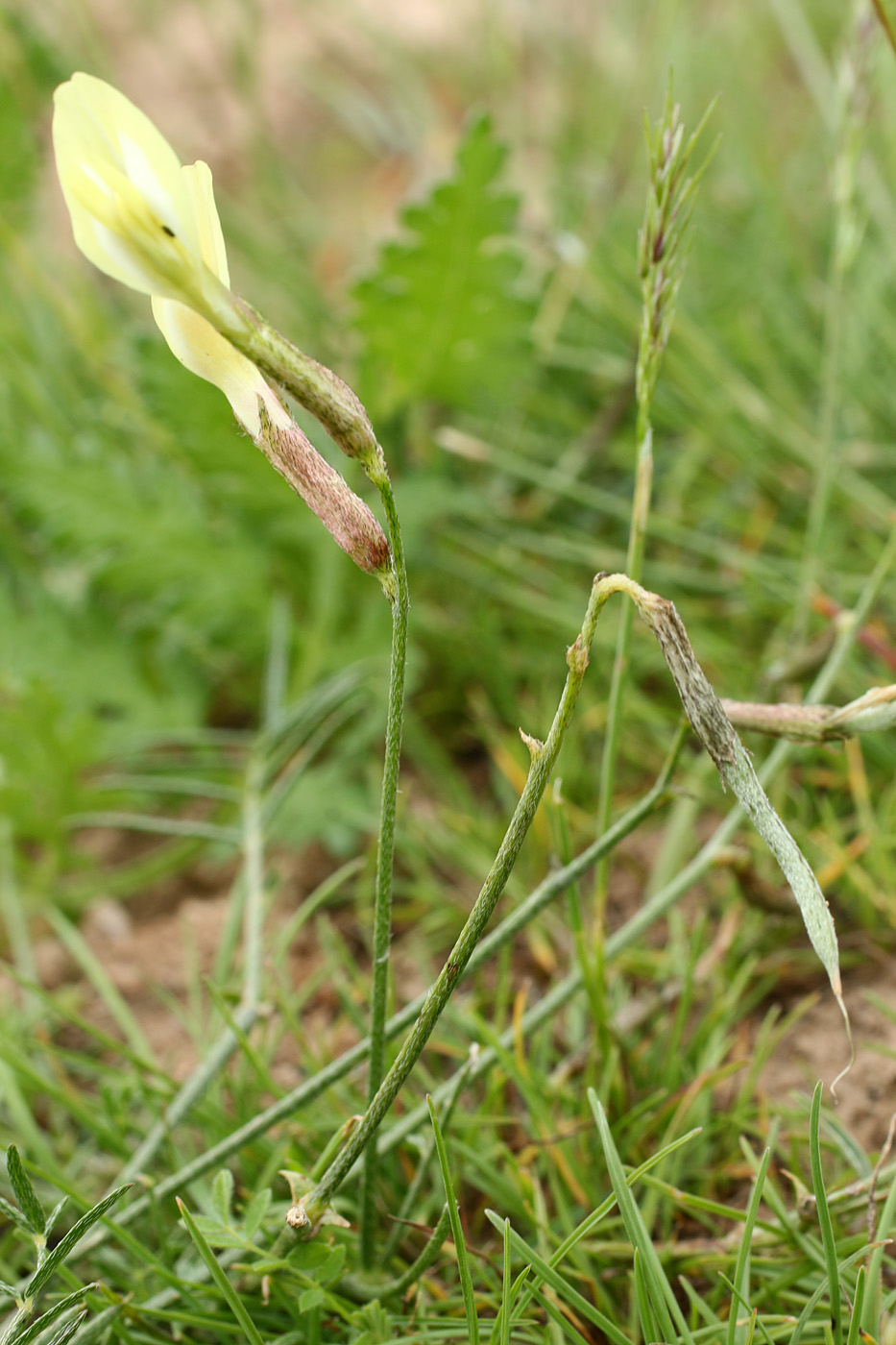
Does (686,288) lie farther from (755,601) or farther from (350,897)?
(350,897)

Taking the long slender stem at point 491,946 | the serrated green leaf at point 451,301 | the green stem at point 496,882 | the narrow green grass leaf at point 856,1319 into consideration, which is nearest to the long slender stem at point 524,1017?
the long slender stem at point 491,946

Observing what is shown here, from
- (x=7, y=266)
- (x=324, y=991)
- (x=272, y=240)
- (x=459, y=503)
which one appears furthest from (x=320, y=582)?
(x=272, y=240)

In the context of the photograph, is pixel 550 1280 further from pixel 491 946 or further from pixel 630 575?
pixel 630 575

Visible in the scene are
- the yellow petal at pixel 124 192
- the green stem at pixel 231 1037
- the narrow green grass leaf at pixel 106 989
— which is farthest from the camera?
the narrow green grass leaf at pixel 106 989

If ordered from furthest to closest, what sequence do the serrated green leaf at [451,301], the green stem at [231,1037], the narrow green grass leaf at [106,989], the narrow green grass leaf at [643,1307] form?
1. the serrated green leaf at [451,301]
2. the narrow green grass leaf at [106,989]
3. the green stem at [231,1037]
4. the narrow green grass leaf at [643,1307]

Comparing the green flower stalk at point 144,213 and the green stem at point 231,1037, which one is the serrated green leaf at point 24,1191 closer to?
the green stem at point 231,1037

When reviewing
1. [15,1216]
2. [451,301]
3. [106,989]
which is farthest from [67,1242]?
[451,301]

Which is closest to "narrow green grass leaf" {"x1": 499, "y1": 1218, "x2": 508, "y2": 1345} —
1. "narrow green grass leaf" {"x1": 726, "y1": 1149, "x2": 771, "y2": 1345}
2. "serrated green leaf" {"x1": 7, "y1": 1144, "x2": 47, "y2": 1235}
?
"narrow green grass leaf" {"x1": 726, "y1": 1149, "x2": 771, "y2": 1345}
